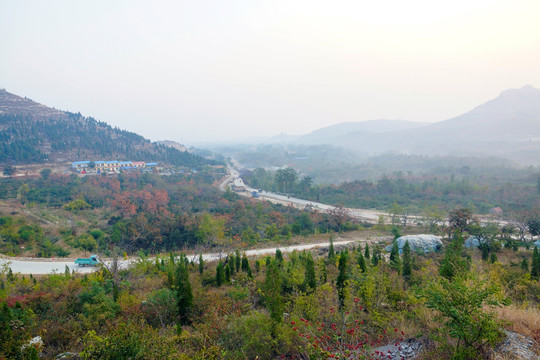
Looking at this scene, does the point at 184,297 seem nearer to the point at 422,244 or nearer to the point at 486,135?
the point at 422,244

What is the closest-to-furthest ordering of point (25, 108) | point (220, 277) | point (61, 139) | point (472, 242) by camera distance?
point (220, 277)
point (472, 242)
point (61, 139)
point (25, 108)

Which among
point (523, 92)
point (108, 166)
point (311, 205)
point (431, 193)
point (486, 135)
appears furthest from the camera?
point (523, 92)

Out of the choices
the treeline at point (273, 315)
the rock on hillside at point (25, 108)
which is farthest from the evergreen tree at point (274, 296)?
the rock on hillside at point (25, 108)

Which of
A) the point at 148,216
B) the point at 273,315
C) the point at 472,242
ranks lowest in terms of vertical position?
the point at 472,242

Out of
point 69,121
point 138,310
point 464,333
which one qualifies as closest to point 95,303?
point 138,310

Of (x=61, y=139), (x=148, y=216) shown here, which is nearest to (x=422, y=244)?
(x=148, y=216)

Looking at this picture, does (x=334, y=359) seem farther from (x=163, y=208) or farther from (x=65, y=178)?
(x=65, y=178)
